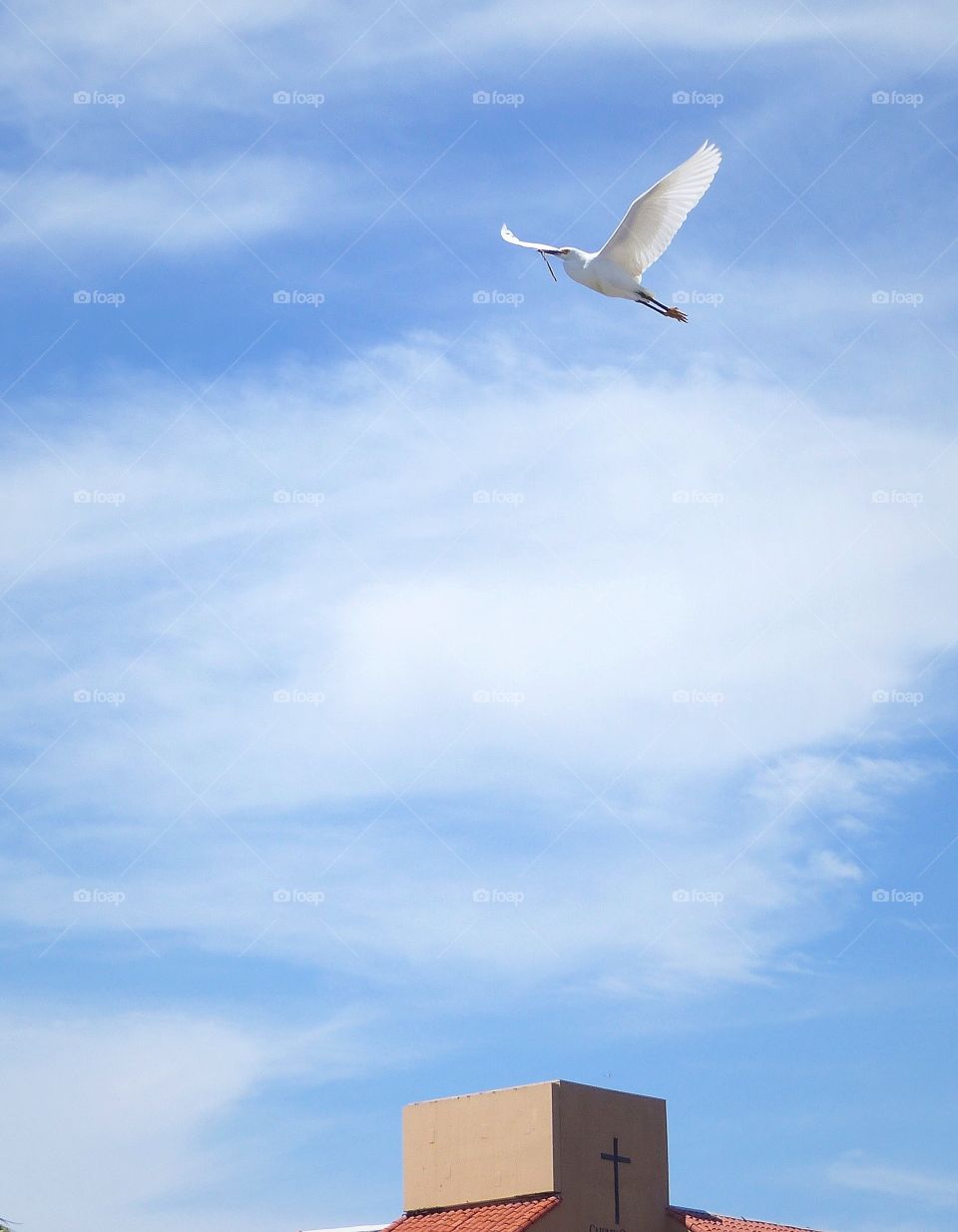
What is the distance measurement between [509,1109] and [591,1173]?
1614mm

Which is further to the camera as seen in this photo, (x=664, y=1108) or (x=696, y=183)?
(x=664, y=1108)

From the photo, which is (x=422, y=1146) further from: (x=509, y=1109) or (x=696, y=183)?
(x=696, y=183)

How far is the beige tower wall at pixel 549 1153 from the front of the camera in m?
33.6

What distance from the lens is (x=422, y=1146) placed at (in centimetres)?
3547

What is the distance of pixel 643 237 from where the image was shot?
33938 mm

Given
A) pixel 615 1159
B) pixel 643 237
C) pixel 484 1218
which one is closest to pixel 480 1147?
pixel 484 1218

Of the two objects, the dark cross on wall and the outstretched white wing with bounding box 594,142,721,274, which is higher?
the outstretched white wing with bounding box 594,142,721,274

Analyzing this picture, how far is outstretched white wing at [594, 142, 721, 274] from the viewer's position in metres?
33.1

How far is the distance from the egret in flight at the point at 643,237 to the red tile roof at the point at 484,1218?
536 inches

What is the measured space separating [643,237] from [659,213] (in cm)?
47

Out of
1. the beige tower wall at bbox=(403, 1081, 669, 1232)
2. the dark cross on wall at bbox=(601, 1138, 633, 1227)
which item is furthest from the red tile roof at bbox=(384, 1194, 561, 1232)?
the dark cross on wall at bbox=(601, 1138, 633, 1227)

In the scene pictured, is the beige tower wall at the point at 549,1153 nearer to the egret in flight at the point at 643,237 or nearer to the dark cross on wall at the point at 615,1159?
the dark cross on wall at the point at 615,1159

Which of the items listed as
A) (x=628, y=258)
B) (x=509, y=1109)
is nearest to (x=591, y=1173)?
(x=509, y=1109)

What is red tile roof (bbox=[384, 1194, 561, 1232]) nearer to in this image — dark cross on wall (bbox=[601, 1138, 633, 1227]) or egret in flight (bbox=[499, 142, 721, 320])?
dark cross on wall (bbox=[601, 1138, 633, 1227])
